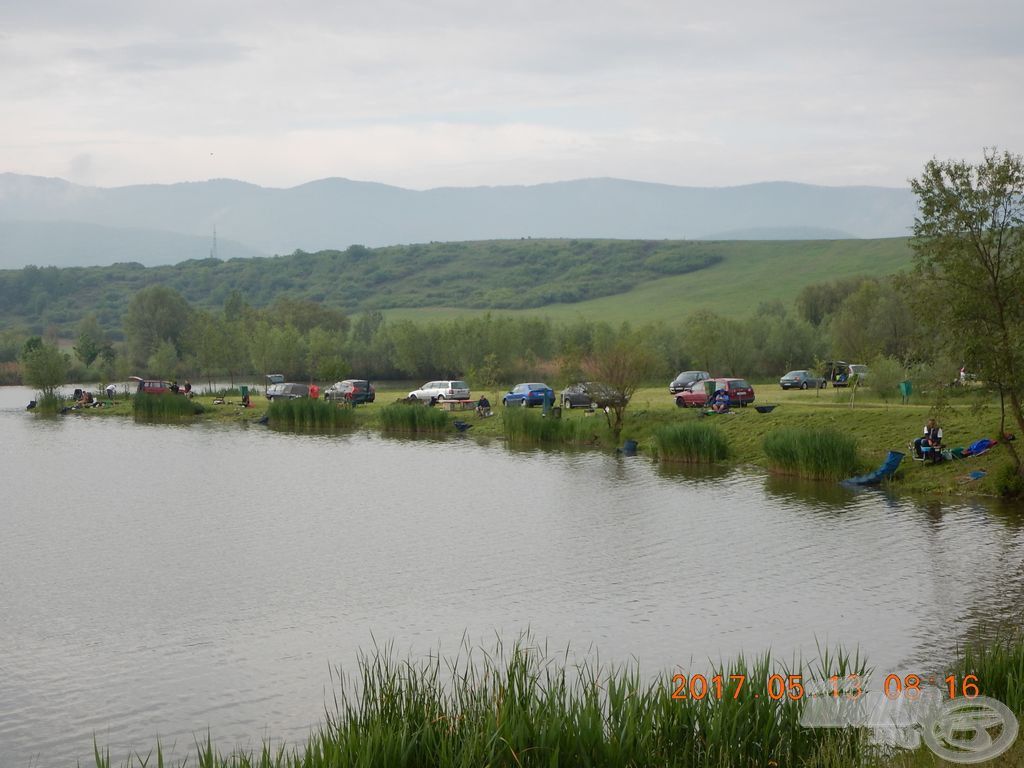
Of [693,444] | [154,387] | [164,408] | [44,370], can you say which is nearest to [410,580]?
[693,444]

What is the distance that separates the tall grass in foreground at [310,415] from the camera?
6112 cm

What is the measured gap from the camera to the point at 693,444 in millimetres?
43938

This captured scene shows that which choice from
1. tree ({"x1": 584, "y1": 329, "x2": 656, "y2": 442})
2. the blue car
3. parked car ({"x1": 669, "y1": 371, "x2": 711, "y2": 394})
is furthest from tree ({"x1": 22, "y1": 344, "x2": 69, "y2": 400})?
tree ({"x1": 584, "y1": 329, "x2": 656, "y2": 442})

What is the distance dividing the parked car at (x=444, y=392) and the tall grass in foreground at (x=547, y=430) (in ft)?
42.6

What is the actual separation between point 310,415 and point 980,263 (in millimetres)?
38571

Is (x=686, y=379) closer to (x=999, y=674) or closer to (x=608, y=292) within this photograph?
(x=999, y=674)

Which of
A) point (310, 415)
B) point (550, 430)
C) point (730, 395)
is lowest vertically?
point (550, 430)

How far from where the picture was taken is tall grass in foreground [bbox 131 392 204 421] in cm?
6900

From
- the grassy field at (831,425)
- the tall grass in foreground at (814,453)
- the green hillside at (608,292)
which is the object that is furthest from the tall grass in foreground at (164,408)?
the green hillside at (608,292)

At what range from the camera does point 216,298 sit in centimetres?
19712

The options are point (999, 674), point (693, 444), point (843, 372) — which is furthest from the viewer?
point (843, 372)

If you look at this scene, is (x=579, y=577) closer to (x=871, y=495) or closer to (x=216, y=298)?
(x=871, y=495)

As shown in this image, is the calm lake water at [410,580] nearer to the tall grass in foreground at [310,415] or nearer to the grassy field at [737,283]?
the tall grass in foreground at [310,415]

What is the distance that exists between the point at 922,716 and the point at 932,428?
24.4 meters
